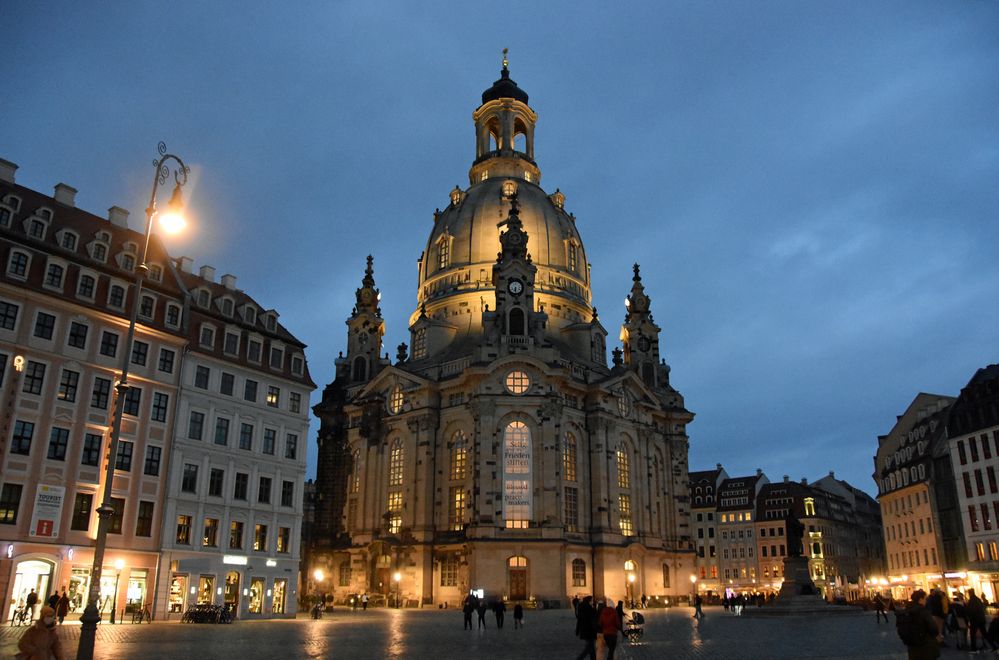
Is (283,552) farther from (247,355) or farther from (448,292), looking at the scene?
(448,292)

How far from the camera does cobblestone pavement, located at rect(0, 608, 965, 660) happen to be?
24.4 metres

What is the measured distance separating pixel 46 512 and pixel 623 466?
54926 mm

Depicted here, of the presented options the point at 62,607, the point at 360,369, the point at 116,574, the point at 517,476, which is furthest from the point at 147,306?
the point at 360,369

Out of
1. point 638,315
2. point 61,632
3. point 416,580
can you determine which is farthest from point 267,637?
point 638,315

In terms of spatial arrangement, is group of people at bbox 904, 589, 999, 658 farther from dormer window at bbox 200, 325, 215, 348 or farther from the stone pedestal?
dormer window at bbox 200, 325, 215, 348

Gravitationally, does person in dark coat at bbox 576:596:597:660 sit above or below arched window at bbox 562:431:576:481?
below

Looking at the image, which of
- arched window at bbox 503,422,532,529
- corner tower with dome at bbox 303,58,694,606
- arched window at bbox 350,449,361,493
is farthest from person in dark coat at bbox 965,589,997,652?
arched window at bbox 350,449,361,493

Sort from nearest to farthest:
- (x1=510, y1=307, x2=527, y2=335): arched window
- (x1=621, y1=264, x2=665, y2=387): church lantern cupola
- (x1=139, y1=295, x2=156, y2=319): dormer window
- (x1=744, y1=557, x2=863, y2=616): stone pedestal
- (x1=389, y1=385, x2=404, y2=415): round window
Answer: (x1=139, y1=295, x2=156, y2=319): dormer window < (x1=744, y1=557, x2=863, y2=616): stone pedestal < (x1=510, y1=307, x2=527, y2=335): arched window < (x1=389, y1=385, x2=404, y2=415): round window < (x1=621, y1=264, x2=665, y2=387): church lantern cupola

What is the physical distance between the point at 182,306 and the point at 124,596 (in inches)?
637

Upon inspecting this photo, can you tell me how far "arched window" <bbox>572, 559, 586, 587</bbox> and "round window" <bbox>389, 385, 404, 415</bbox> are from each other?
22.8 meters

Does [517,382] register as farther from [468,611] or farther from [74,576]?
[74,576]

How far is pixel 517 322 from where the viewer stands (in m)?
78.3

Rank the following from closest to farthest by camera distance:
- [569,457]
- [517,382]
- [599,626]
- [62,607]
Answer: [599,626] < [62,607] < [517,382] < [569,457]

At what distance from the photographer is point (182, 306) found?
47312 mm
